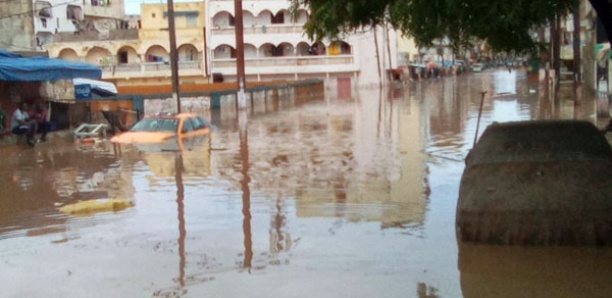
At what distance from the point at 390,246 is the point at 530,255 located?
1628mm

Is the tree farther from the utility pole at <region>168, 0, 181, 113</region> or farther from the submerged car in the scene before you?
the utility pole at <region>168, 0, 181, 113</region>

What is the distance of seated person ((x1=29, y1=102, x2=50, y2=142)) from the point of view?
24.8 metres

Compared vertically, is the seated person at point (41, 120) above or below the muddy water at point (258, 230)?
above

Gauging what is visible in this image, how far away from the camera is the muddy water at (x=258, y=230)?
788 cm

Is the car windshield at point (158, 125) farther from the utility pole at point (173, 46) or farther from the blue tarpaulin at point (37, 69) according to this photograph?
the utility pole at point (173, 46)

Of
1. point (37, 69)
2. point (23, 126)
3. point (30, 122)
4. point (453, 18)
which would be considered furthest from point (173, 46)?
point (453, 18)

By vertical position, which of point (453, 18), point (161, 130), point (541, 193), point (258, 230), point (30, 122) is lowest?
point (258, 230)

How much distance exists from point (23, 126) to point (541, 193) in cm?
1860

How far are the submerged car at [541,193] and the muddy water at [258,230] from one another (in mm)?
207

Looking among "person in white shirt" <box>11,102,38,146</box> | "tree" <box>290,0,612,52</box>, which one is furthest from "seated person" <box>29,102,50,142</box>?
"tree" <box>290,0,612,52</box>

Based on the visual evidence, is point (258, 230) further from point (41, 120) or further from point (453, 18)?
point (41, 120)

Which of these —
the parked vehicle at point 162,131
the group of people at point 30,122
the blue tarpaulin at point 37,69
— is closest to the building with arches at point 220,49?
the blue tarpaulin at point 37,69

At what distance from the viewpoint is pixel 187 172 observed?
54.4 ft

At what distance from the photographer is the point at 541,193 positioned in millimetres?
8641
